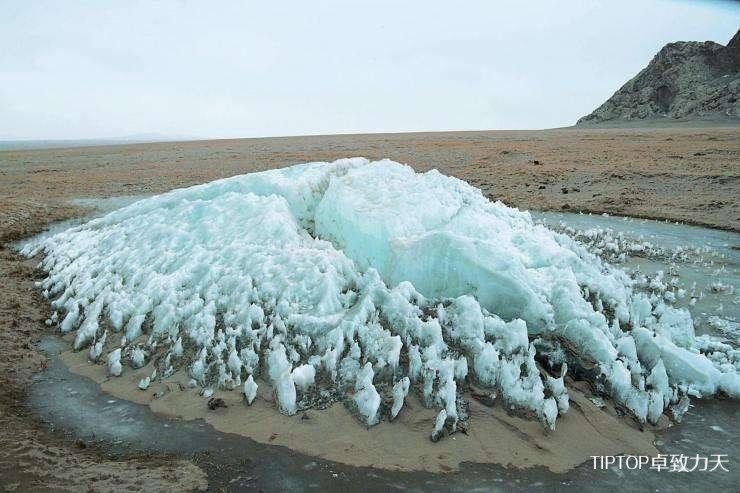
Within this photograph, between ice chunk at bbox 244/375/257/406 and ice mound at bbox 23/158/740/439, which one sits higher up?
ice mound at bbox 23/158/740/439

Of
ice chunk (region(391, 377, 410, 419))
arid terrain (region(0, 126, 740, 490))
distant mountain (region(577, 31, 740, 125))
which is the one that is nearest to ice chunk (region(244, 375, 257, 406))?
arid terrain (region(0, 126, 740, 490))

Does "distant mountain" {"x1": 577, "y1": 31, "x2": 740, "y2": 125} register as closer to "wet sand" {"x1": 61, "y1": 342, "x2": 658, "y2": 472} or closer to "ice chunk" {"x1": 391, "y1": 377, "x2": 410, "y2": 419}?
"wet sand" {"x1": 61, "y1": 342, "x2": 658, "y2": 472}

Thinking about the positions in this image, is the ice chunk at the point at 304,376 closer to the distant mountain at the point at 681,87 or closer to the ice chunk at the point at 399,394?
the ice chunk at the point at 399,394

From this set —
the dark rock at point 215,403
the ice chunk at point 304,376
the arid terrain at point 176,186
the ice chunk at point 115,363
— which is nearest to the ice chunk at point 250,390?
the dark rock at point 215,403

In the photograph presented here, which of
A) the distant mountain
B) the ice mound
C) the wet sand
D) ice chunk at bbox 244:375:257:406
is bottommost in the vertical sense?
the wet sand

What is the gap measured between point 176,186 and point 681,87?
69.8m

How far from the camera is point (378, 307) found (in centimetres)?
603

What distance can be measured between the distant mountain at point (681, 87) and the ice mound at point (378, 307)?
6245 cm

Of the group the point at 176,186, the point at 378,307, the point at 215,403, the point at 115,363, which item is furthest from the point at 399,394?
the point at 176,186

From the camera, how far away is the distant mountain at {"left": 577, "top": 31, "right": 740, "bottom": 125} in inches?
2372

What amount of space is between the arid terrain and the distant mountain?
122ft

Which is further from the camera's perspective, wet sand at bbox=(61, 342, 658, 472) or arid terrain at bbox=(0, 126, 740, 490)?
wet sand at bbox=(61, 342, 658, 472)

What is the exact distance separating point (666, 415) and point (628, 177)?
15.3 meters

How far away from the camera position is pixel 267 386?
17.5 ft
